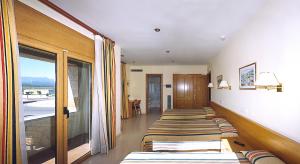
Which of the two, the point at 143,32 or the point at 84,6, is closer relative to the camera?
the point at 84,6

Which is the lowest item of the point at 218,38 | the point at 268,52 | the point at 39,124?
the point at 39,124

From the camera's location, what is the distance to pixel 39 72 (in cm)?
251

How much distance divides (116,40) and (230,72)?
2.67 metres

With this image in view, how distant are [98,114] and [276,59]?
2964 millimetres

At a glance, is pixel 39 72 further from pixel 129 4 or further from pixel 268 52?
pixel 268 52

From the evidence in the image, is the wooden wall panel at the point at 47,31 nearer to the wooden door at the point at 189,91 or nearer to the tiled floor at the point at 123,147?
the tiled floor at the point at 123,147

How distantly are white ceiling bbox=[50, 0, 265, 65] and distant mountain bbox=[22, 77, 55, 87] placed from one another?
1016 mm

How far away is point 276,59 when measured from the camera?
212 centimetres

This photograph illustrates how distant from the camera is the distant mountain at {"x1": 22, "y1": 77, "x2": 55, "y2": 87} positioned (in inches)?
90.3

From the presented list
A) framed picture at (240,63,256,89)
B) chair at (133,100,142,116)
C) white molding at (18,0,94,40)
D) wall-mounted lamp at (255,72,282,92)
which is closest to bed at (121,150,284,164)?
wall-mounted lamp at (255,72,282,92)

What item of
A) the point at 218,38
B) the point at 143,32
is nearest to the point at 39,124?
the point at 143,32

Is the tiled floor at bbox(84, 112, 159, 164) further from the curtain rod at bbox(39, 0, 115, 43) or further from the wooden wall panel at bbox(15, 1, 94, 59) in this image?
the curtain rod at bbox(39, 0, 115, 43)

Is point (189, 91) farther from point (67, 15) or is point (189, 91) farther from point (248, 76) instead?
point (67, 15)

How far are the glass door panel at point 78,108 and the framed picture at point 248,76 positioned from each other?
279cm
